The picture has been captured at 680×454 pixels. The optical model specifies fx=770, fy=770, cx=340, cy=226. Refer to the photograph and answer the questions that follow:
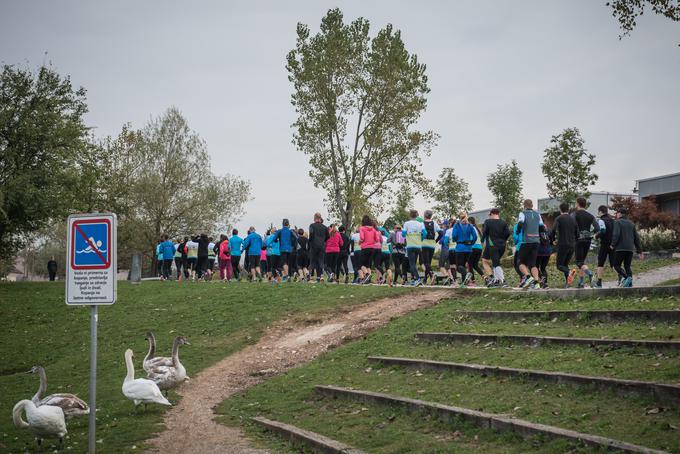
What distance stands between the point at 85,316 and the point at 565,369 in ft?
64.7

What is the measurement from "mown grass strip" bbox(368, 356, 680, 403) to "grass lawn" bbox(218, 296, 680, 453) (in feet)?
0.34

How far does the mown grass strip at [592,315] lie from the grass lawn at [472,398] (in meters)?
0.28

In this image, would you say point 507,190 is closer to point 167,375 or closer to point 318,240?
point 318,240

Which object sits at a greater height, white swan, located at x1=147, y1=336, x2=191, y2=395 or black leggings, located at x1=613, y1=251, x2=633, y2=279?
black leggings, located at x1=613, y1=251, x2=633, y2=279

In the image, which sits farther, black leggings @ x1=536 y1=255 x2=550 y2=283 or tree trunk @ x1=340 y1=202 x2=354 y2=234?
tree trunk @ x1=340 y1=202 x2=354 y2=234

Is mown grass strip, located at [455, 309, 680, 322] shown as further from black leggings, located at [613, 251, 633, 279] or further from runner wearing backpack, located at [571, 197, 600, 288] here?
black leggings, located at [613, 251, 633, 279]

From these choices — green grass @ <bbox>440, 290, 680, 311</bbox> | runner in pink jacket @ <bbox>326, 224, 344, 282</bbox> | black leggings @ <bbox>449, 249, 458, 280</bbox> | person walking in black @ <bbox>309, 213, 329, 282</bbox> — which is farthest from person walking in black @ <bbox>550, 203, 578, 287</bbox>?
person walking in black @ <bbox>309, 213, 329, 282</bbox>

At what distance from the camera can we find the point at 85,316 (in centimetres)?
2672

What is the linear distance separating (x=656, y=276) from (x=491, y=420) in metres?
17.4

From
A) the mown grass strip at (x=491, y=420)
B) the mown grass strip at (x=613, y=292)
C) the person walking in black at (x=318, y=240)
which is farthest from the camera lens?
the person walking in black at (x=318, y=240)

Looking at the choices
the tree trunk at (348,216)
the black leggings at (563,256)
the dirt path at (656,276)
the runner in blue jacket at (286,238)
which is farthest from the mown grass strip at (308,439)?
the tree trunk at (348,216)

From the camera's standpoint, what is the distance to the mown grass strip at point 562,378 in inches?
360

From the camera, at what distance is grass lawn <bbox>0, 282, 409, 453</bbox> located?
13.1 metres

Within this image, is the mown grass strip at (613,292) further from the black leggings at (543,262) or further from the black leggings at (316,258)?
the black leggings at (316,258)
